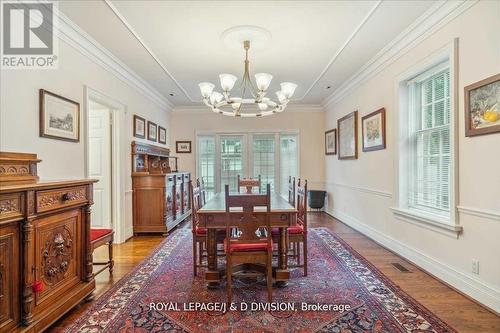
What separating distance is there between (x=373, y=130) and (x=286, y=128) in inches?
114

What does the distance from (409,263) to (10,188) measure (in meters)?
3.74

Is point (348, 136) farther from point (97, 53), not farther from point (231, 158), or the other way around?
point (97, 53)

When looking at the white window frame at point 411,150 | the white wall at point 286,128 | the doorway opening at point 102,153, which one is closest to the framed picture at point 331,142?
the white wall at point 286,128

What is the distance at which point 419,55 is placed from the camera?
10.00 feet

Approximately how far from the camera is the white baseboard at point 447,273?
85.4 inches

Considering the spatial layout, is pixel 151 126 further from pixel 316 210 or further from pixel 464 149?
pixel 464 149

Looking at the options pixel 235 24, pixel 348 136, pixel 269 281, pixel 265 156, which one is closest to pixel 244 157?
pixel 265 156

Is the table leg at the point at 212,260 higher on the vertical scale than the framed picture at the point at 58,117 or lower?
lower

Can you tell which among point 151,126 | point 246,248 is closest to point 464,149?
point 246,248

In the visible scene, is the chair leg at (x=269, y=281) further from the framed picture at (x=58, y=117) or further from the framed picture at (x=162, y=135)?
the framed picture at (x=162, y=135)

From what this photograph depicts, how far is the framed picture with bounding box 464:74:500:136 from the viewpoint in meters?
2.10

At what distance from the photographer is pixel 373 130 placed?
4160mm

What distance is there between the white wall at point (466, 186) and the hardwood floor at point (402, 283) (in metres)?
0.13

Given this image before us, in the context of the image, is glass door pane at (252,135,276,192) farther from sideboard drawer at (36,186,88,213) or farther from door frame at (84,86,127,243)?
sideboard drawer at (36,186,88,213)
